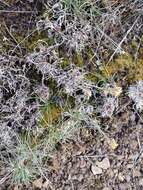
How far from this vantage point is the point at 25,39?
249cm

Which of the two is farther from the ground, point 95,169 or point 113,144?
point 113,144

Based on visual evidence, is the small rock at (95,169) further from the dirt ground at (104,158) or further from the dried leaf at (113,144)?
the dried leaf at (113,144)

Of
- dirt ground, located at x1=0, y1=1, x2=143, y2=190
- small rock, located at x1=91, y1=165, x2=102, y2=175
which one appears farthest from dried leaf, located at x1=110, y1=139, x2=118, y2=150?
small rock, located at x1=91, y1=165, x2=102, y2=175

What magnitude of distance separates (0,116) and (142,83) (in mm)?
662

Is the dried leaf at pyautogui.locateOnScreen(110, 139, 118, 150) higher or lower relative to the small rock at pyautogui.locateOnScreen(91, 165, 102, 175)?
higher

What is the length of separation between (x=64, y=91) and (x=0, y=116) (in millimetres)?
307

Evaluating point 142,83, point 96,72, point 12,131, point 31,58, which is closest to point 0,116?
point 12,131

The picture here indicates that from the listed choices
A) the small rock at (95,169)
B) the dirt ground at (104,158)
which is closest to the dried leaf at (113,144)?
the dirt ground at (104,158)

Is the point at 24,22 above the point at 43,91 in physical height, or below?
above

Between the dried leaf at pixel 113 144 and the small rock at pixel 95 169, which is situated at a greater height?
the dried leaf at pixel 113 144

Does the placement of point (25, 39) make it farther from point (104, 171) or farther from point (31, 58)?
point (104, 171)

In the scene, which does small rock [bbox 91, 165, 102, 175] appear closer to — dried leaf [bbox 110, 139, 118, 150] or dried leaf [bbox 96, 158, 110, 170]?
dried leaf [bbox 96, 158, 110, 170]

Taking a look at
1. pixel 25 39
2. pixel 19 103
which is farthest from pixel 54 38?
pixel 19 103

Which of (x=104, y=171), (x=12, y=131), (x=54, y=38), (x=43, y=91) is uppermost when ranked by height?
(x=54, y=38)
